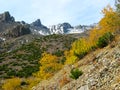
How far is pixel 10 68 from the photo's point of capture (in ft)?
439

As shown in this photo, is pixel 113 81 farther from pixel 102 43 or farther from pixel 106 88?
pixel 102 43

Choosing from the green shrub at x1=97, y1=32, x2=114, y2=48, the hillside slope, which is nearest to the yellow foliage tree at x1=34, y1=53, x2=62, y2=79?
the green shrub at x1=97, y1=32, x2=114, y2=48

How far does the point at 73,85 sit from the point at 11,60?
136 meters

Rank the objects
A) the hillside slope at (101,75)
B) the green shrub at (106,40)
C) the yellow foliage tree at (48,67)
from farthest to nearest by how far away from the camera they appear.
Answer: the yellow foliage tree at (48,67)
the green shrub at (106,40)
the hillside slope at (101,75)

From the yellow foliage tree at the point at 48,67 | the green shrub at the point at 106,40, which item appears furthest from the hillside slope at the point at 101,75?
the yellow foliage tree at the point at 48,67

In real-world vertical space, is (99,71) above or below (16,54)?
above

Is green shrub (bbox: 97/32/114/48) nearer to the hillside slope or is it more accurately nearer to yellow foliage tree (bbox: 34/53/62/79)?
the hillside slope

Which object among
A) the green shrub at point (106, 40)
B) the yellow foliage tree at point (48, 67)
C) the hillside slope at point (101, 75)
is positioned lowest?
the yellow foliage tree at point (48, 67)

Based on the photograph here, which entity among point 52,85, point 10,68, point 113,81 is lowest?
point 10,68

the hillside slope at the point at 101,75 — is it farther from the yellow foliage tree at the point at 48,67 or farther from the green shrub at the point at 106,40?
the yellow foliage tree at the point at 48,67

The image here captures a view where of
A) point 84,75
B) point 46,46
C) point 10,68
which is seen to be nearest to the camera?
point 84,75

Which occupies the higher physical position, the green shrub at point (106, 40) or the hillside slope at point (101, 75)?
the green shrub at point (106, 40)

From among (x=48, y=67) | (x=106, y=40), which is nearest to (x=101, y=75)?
(x=106, y=40)

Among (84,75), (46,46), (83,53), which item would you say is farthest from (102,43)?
(46,46)
